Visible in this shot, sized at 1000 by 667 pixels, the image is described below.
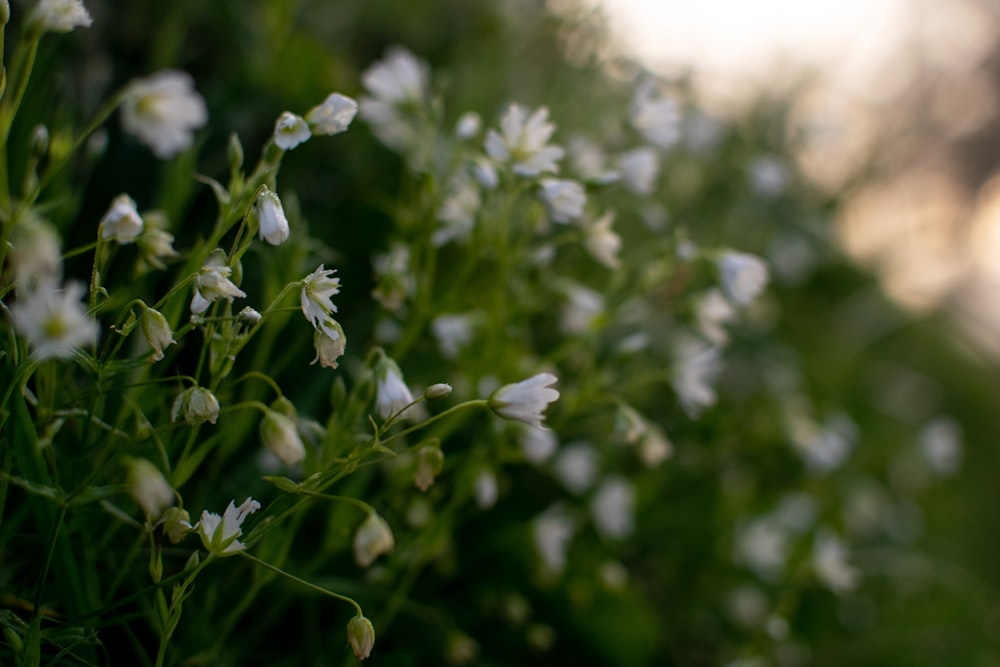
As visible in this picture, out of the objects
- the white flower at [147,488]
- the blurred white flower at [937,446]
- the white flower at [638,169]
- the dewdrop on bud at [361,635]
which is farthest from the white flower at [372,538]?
the blurred white flower at [937,446]

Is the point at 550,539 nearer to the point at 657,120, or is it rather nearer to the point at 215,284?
the point at 657,120

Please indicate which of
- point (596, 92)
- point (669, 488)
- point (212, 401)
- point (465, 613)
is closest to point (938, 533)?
point (669, 488)

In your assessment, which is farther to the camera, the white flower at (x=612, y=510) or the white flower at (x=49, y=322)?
the white flower at (x=612, y=510)

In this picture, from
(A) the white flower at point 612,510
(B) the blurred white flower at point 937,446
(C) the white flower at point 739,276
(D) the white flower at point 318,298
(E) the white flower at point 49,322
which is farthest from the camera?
(B) the blurred white flower at point 937,446

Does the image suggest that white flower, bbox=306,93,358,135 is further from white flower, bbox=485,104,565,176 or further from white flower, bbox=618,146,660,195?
white flower, bbox=618,146,660,195

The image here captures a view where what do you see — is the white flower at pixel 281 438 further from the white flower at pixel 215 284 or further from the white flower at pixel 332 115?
the white flower at pixel 332 115

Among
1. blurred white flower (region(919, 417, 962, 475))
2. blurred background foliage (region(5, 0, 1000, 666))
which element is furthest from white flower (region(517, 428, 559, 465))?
blurred white flower (region(919, 417, 962, 475))
